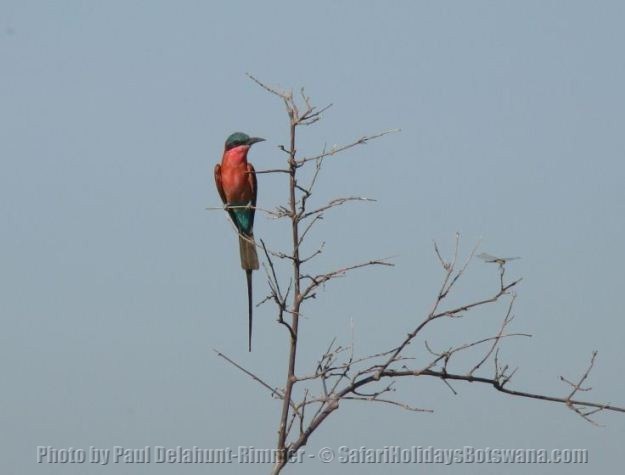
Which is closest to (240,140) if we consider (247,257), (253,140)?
(253,140)

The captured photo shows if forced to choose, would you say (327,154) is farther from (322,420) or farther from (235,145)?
(235,145)

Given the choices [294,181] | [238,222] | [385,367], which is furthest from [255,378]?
[238,222]

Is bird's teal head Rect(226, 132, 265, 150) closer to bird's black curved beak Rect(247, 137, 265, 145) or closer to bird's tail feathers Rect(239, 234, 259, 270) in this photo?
bird's black curved beak Rect(247, 137, 265, 145)

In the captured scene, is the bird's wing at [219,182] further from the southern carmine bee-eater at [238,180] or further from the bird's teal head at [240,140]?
the bird's teal head at [240,140]

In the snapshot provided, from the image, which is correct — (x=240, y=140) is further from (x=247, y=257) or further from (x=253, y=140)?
(x=247, y=257)

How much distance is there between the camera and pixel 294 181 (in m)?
4.37

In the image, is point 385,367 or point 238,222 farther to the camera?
point 238,222

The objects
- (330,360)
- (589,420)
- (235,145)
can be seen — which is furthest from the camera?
(235,145)

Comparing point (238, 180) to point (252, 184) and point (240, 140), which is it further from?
point (240, 140)

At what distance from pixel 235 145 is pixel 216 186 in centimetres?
31

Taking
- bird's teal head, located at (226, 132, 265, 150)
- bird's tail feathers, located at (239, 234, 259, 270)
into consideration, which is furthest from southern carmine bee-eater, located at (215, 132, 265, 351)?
bird's tail feathers, located at (239, 234, 259, 270)

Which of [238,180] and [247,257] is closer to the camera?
[247,257]

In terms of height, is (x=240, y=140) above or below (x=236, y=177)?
above

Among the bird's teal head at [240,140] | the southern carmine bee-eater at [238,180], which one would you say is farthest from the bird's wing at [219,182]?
the bird's teal head at [240,140]
